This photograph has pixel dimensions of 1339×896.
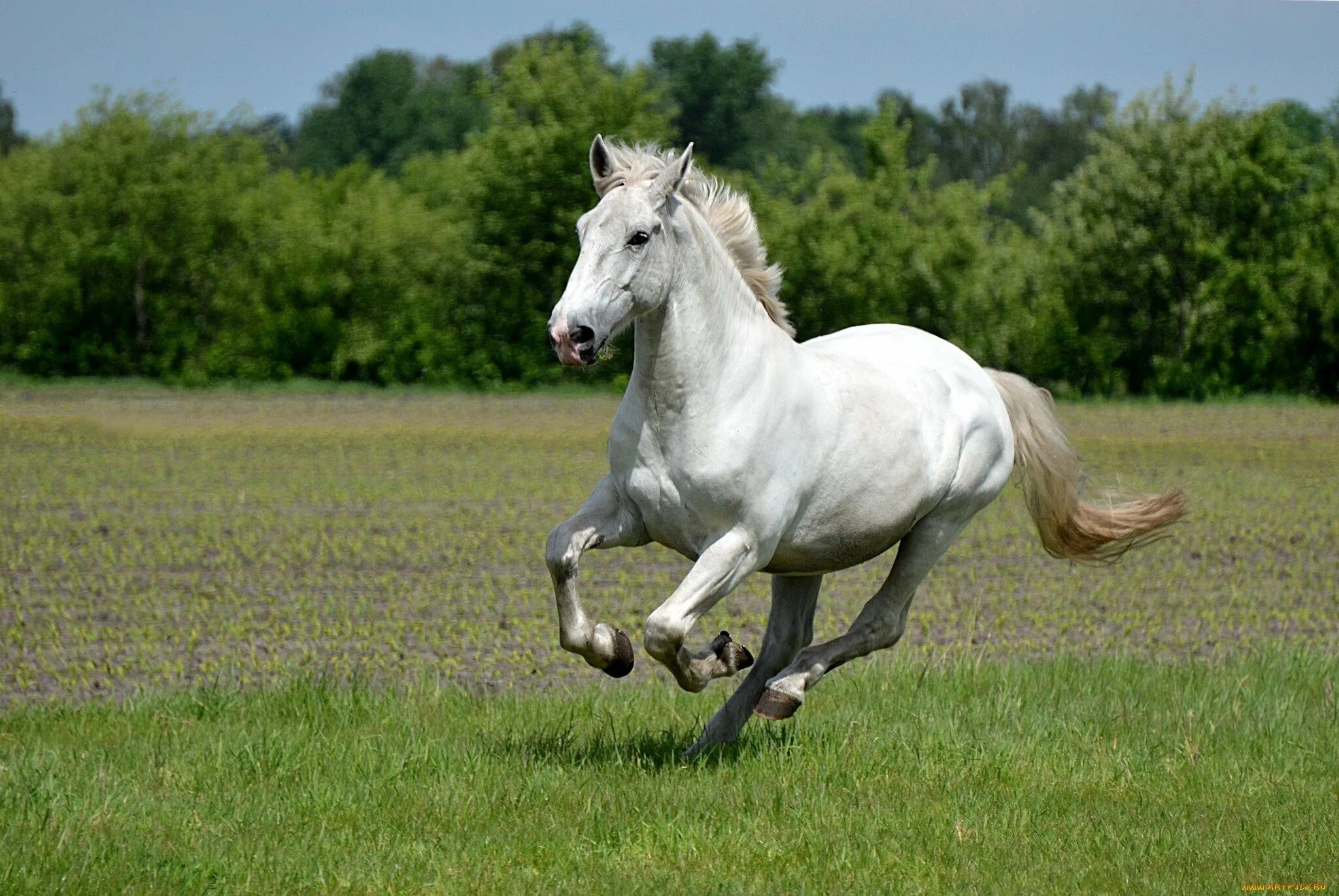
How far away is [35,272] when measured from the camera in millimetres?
37531

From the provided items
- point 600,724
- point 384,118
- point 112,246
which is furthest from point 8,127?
point 600,724

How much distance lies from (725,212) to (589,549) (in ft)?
4.97

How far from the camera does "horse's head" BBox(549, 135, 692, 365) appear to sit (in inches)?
208

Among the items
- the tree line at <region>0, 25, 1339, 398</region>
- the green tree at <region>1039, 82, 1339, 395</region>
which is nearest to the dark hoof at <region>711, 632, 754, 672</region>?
the tree line at <region>0, 25, 1339, 398</region>

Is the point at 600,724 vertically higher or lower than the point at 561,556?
lower

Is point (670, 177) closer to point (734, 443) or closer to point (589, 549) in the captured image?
point (734, 443)

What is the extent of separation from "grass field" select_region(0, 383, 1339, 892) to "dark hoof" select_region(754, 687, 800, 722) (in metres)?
0.30

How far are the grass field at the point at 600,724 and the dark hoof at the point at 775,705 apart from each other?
0.30 meters

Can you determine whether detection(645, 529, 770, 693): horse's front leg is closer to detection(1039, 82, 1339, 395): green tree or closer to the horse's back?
the horse's back

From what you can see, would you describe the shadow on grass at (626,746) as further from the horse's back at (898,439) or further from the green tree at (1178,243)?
the green tree at (1178,243)

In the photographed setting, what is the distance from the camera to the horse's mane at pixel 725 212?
5.89 metres

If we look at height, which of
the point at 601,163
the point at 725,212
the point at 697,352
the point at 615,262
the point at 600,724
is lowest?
the point at 600,724

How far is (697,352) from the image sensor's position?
5.92m

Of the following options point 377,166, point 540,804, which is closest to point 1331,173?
point 540,804
